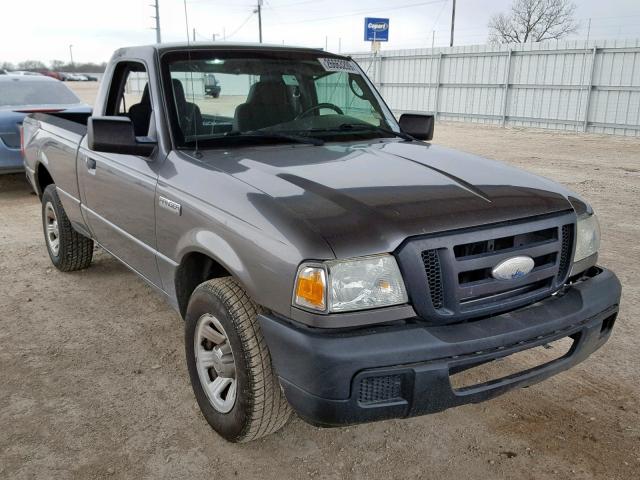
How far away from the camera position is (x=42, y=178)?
5195mm

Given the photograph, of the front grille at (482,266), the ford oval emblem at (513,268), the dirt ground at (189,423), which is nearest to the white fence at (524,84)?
the dirt ground at (189,423)

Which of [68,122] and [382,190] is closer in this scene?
[382,190]

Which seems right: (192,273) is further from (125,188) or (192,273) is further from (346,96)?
(346,96)

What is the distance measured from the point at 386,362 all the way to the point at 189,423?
50.0 inches

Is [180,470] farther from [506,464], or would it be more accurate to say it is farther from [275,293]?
[506,464]

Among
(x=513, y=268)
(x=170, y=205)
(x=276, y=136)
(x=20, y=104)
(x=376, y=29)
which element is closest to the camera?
(x=513, y=268)

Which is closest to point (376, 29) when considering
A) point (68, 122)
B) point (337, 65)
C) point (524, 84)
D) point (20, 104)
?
point (524, 84)

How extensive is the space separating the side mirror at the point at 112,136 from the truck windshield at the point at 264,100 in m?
0.22

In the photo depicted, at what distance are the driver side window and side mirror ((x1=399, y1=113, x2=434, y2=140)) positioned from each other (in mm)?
234

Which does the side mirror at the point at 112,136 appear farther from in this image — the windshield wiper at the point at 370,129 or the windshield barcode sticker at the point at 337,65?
the windshield barcode sticker at the point at 337,65

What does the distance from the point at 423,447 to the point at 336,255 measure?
1.16 m

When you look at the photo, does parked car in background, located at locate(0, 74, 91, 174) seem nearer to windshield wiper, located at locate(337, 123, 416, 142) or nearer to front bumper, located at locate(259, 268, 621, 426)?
windshield wiper, located at locate(337, 123, 416, 142)

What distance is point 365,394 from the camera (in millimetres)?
2037

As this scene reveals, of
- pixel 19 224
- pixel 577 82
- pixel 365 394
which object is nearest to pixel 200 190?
pixel 365 394
